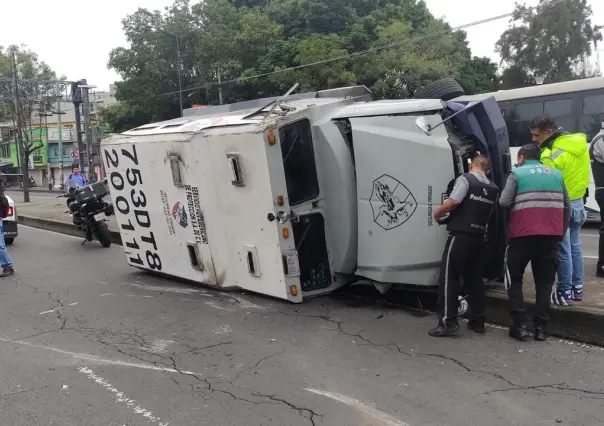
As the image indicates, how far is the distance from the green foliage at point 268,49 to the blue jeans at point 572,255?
73.4 ft

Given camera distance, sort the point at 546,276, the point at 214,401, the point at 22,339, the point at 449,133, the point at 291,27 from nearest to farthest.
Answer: the point at 214,401, the point at 546,276, the point at 449,133, the point at 22,339, the point at 291,27

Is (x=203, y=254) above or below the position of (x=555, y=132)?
below

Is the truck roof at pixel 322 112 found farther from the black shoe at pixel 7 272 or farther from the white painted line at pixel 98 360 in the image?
the black shoe at pixel 7 272

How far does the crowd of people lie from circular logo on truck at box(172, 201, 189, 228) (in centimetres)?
304

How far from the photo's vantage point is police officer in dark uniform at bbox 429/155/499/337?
4785 millimetres

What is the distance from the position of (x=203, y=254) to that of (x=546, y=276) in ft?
12.3

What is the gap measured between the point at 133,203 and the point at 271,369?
382 centimetres

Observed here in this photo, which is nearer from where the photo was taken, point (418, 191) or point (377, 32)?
point (418, 191)

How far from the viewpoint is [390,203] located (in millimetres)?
5555

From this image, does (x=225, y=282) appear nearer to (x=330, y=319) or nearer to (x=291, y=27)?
(x=330, y=319)

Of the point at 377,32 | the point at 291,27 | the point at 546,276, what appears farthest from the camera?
the point at 291,27

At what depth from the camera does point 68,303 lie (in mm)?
6988

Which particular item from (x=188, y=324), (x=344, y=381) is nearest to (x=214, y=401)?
(x=344, y=381)

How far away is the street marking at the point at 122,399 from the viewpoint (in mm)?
3764
